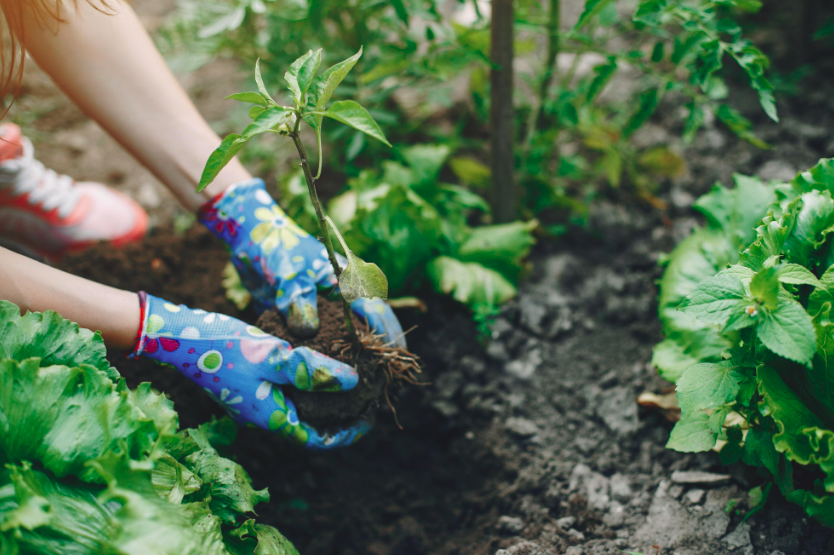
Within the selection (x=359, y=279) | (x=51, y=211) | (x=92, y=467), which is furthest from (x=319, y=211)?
(x=51, y=211)

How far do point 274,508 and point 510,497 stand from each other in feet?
2.23

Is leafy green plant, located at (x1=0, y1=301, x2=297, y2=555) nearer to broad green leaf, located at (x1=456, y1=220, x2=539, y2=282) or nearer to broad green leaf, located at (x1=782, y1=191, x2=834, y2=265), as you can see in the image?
broad green leaf, located at (x1=456, y1=220, x2=539, y2=282)

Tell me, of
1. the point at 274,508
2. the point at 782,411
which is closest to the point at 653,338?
the point at 782,411

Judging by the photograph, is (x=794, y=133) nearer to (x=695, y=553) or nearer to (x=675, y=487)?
(x=675, y=487)

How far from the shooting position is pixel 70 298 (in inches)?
47.1

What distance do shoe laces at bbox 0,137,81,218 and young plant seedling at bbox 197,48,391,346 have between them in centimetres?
148

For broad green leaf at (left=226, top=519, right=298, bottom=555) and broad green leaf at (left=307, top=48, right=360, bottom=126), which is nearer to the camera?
broad green leaf at (left=307, top=48, right=360, bottom=126)

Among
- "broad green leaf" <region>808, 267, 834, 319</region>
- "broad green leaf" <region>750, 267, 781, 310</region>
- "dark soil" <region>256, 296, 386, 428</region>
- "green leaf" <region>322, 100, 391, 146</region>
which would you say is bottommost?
"dark soil" <region>256, 296, 386, 428</region>

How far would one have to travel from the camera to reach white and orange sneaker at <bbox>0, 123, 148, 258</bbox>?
6.09ft

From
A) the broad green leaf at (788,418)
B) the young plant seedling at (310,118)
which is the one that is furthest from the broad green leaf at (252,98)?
the broad green leaf at (788,418)

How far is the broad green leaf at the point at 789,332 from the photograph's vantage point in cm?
89

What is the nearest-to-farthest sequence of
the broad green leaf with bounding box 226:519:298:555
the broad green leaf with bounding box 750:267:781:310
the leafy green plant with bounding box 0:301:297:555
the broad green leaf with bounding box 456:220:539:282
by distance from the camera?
the leafy green plant with bounding box 0:301:297:555, the broad green leaf with bounding box 750:267:781:310, the broad green leaf with bounding box 226:519:298:555, the broad green leaf with bounding box 456:220:539:282

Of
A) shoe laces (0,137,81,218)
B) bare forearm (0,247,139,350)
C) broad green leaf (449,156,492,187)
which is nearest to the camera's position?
bare forearm (0,247,139,350)

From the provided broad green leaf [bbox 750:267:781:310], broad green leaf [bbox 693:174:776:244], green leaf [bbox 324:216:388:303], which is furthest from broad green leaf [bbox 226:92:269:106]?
broad green leaf [bbox 693:174:776:244]
